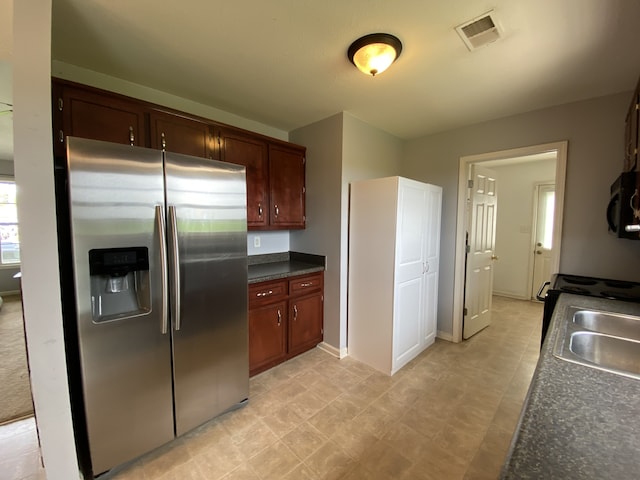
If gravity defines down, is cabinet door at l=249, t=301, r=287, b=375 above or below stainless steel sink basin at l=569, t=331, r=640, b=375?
below

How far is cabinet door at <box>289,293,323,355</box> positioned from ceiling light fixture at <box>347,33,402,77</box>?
2.03 meters

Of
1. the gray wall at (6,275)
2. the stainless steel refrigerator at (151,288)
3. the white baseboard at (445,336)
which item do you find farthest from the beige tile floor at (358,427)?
the gray wall at (6,275)

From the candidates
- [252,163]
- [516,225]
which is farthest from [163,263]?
[516,225]

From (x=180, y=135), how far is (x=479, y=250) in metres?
3.46

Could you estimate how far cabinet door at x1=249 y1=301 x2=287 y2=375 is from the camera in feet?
7.66

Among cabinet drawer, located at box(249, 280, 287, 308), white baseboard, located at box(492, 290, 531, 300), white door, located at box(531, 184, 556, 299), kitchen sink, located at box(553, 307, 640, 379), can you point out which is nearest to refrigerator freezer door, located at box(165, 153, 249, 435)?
cabinet drawer, located at box(249, 280, 287, 308)

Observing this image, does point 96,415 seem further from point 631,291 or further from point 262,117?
point 631,291

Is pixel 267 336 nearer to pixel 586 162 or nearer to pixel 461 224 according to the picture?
pixel 461 224

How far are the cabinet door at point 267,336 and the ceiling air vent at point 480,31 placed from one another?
2.37 metres

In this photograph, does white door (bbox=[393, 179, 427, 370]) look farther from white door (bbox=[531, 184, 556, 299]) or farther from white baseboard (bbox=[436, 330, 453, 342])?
white door (bbox=[531, 184, 556, 299])

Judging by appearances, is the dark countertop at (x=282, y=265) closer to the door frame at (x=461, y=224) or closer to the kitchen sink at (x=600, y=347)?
the door frame at (x=461, y=224)

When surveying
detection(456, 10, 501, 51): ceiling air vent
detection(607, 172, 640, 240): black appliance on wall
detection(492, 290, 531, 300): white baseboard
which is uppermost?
detection(456, 10, 501, 51): ceiling air vent

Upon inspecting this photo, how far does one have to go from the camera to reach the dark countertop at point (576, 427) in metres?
0.54

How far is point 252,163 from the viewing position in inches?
100
